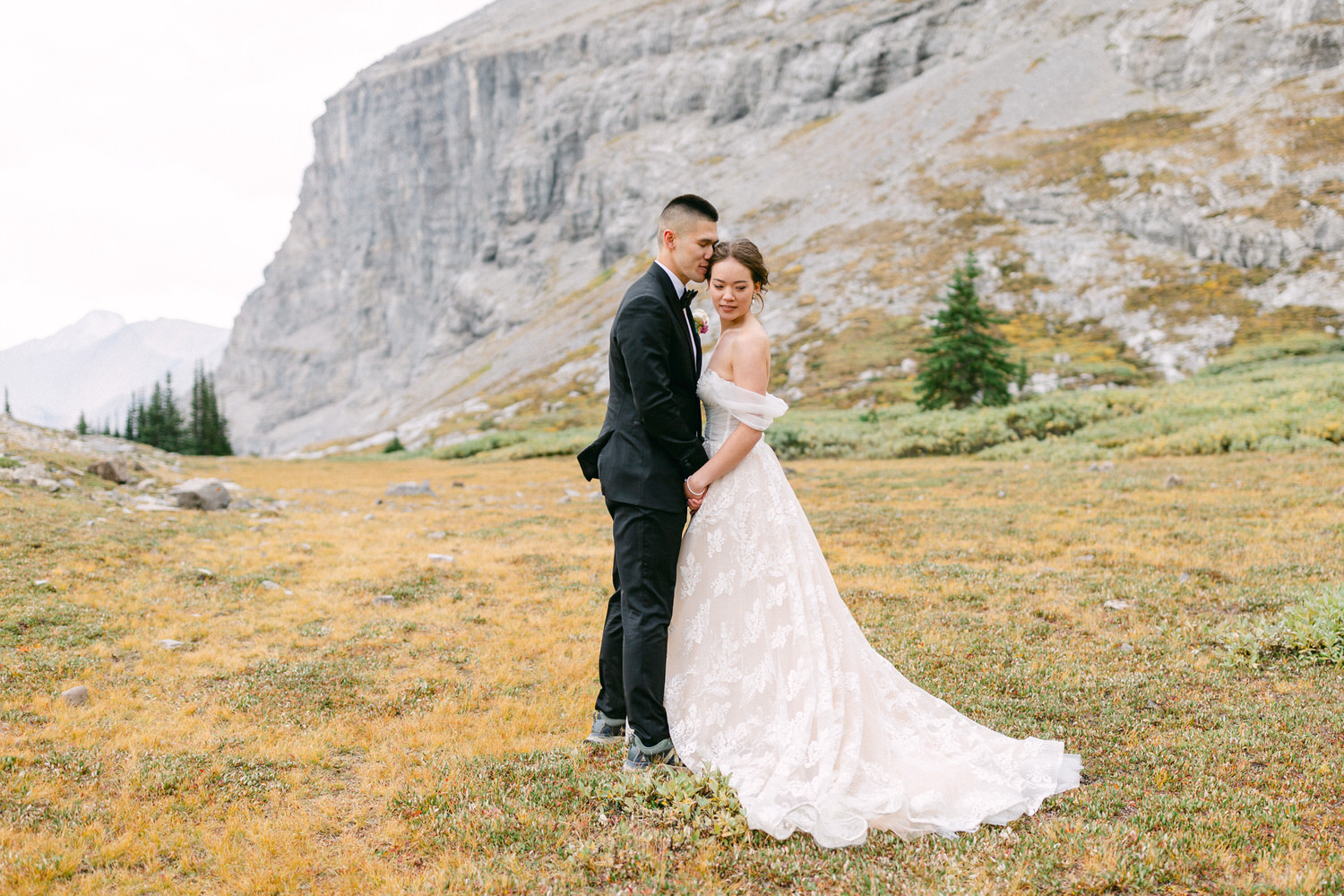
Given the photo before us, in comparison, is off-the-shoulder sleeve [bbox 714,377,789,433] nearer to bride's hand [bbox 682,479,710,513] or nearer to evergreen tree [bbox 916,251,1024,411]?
bride's hand [bbox 682,479,710,513]

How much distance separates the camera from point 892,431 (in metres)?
31.5

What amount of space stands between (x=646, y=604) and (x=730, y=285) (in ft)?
8.02

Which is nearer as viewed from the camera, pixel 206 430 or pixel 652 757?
pixel 652 757

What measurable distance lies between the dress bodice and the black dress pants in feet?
2.37

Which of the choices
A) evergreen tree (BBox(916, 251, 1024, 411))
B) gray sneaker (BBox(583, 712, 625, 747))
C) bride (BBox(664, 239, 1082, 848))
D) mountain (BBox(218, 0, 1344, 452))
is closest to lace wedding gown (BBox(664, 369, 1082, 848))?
bride (BBox(664, 239, 1082, 848))

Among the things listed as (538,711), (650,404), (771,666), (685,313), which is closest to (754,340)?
(685,313)

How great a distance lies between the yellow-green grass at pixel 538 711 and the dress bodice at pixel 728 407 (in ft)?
8.27

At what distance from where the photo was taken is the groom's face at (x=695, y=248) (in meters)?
5.61

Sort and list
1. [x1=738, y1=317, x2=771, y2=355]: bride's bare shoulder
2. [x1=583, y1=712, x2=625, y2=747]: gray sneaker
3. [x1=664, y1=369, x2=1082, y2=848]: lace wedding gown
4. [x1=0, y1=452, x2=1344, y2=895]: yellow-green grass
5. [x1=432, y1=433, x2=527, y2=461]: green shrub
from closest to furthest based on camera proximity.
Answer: [x1=0, y1=452, x2=1344, y2=895]: yellow-green grass, [x1=664, y1=369, x2=1082, y2=848]: lace wedding gown, [x1=738, y1=317, x2=771, y2=355]: bride's bare shoulder, [x1=583, y1=712, x2=625, y2=747]: gray sneaker, [x1=432, y1=433, x2=527, y2=461]: green shrub

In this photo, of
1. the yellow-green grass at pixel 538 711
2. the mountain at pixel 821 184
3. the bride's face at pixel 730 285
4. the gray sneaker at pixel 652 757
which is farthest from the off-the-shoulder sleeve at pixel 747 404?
the mountain at pixel 821 184

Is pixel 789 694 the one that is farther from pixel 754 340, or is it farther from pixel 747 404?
pixel 754 340

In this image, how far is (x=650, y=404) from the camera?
17.4 feet

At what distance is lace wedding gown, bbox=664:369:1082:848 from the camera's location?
16.1 feet

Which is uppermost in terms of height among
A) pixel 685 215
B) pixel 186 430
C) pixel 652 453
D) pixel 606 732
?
pixel 685 215
